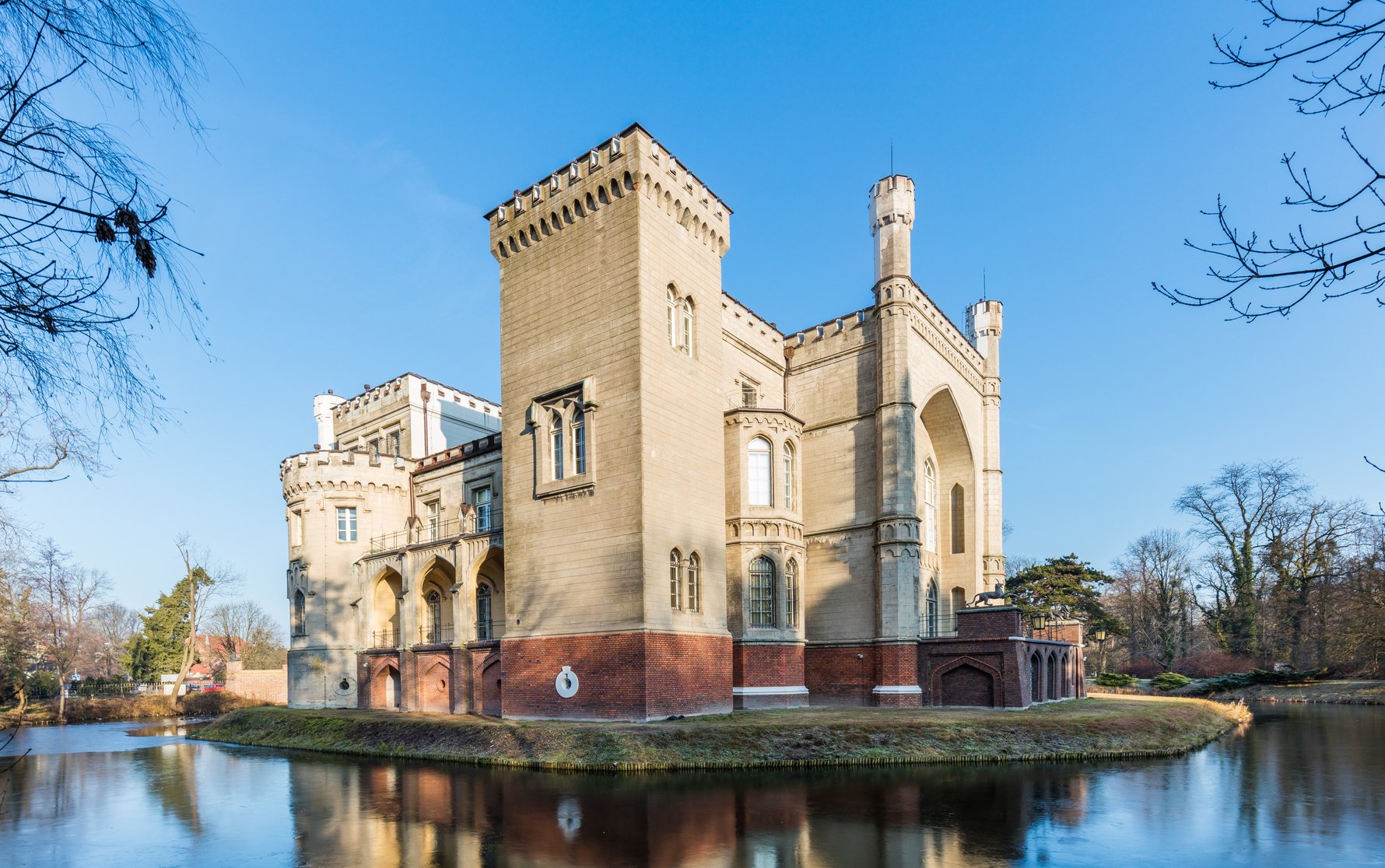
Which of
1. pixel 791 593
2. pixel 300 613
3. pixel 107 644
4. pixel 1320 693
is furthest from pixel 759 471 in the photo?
pixel 107 644

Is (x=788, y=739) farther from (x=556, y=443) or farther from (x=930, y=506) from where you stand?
(x=930, y=506)

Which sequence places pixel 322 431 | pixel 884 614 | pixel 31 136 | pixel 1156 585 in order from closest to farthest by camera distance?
pixel 31 136
pixel 884 614
pixel 322 431
pixel 1156 585

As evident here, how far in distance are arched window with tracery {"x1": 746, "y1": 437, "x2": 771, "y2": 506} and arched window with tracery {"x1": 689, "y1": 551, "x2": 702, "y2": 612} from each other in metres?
4.48

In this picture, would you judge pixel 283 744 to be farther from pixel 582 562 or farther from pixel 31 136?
pixel 31 136

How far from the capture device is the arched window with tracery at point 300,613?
33156 millimetres

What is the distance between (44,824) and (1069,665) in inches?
1354

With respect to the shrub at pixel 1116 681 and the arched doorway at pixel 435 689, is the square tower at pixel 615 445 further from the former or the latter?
the shrub at pixel 1116 681

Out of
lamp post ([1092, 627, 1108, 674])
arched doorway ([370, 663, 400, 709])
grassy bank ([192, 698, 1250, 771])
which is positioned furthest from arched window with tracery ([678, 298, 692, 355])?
lamp post ([1092, 627, 1108, 674])

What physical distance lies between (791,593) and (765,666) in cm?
280

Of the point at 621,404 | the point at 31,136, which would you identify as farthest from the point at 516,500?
the point at 31,136

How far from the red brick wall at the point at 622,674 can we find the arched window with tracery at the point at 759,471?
549 centimetres

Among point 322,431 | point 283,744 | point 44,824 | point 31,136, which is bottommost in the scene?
point 283,744

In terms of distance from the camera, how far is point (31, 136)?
3.91 m

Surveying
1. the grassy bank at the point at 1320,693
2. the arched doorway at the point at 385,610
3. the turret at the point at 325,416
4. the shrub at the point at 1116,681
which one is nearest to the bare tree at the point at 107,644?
the turret at the point at 325,416
